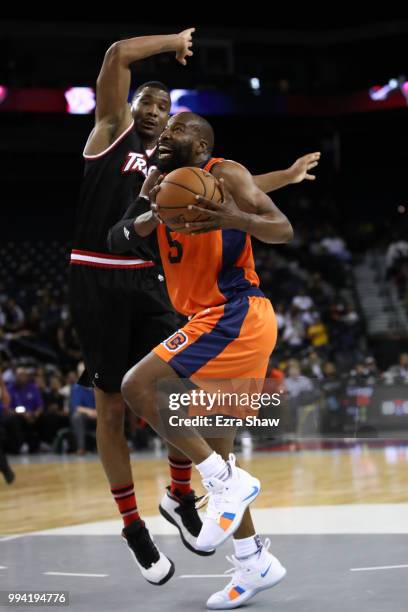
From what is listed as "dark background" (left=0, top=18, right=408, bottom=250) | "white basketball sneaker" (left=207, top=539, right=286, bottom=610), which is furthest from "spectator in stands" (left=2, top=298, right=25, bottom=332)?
"white basketball sneaker" (left=207, top=539, right=286, bottom=610)

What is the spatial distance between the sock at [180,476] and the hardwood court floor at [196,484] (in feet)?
7.52

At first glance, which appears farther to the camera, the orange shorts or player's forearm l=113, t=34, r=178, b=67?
player's forearm l=113, t=34, r=178, b=67

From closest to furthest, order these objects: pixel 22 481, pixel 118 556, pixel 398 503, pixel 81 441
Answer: pixel 118 556
pixel 398 503
pixel 22 481
pixel 81 441

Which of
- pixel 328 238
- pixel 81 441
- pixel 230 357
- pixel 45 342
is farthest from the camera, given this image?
pixel 328 238

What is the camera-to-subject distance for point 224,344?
13.6 feet

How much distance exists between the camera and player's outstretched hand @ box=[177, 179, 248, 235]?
3883 mm

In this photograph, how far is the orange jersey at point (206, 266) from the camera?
420cm

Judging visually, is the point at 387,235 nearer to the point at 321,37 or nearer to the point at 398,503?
the point at 321,37

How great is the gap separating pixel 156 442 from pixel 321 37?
15840mm

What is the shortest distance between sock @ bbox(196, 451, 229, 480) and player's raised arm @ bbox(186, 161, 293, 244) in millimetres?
957

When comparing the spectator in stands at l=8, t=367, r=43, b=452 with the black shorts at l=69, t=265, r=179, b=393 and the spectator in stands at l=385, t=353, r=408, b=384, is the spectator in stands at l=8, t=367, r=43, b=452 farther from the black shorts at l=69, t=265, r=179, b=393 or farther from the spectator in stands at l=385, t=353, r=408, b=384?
the black shorts at l=69, t=265, r=179, b=393

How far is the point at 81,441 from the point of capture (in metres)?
14.1

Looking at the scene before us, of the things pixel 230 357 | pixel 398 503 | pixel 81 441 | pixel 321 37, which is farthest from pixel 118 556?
pixel 321 37

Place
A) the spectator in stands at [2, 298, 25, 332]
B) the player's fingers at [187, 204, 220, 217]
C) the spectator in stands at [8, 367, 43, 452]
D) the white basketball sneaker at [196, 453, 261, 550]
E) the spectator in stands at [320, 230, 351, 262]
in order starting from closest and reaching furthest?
the player's fingers at [187, 204, 220, 217] → the white basketball sneaker at [196, 453, 261, 550] → the spectator in stands at [8, 367, 43, 452] → the spectator in stands at [2, 298, 25, 332] → the spectator in stands at [320, 230, 351, 262]
